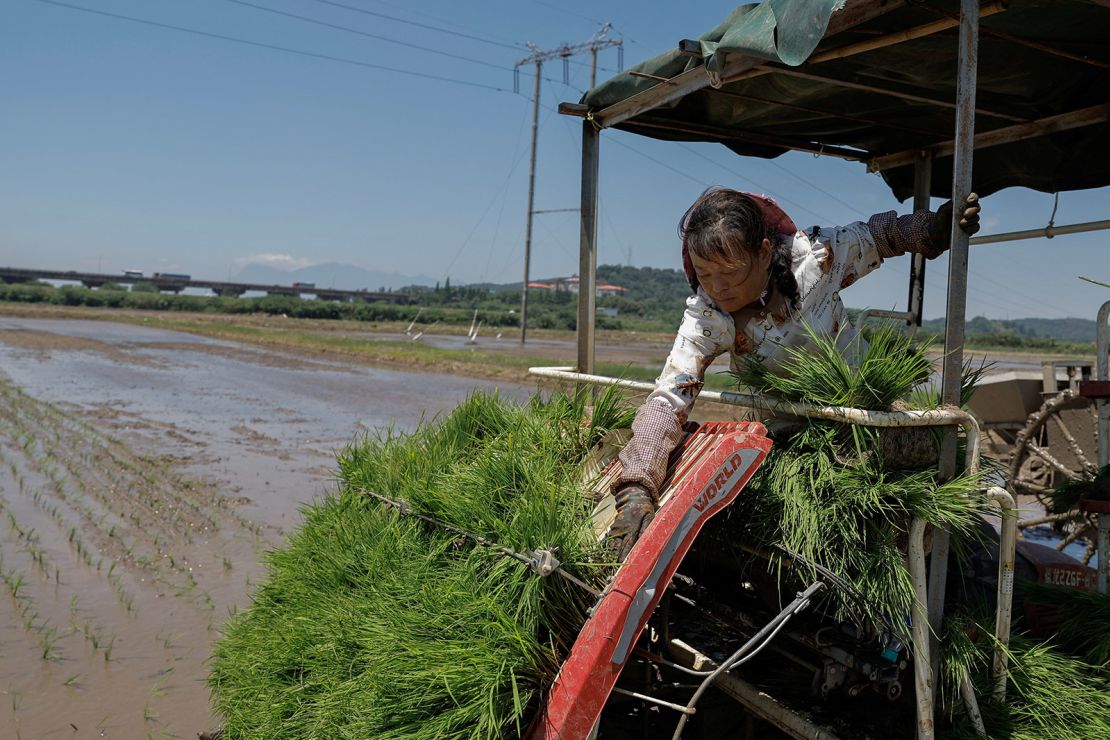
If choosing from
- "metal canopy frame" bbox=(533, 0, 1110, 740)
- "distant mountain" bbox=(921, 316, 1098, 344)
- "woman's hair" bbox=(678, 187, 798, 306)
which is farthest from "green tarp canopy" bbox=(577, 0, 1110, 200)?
"distant mountain" bbox=(921, 316, 1098, 344)

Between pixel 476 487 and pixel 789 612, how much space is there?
1.13 meters

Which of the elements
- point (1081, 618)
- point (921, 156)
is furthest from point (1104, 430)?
point (921, 156)

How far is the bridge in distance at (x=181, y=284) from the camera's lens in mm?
104875

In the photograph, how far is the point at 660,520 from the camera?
215 cm

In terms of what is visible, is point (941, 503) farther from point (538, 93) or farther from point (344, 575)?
point (538, 93)

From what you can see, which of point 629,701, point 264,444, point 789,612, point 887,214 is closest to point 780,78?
point 887,214

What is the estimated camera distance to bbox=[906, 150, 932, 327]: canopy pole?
14.5 ft

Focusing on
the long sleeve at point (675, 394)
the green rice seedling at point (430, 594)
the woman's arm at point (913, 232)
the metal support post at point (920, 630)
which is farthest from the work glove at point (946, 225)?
the green rice seedling at point (430, 594)

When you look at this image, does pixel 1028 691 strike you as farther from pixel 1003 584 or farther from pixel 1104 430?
pixel 1104 430

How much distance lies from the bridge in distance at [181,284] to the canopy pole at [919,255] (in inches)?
4607

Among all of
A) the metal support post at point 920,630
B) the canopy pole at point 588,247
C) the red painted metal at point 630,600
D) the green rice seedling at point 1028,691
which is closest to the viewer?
the red painted metal at point 630,600

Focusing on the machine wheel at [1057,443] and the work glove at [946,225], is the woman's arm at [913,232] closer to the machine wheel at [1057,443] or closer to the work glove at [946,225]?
the work glove at [946,225]

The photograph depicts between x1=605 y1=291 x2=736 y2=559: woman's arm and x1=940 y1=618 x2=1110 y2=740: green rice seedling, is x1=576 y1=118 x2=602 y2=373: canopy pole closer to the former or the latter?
x1=605 y1=291 x2=736 y2=559: woman's arm

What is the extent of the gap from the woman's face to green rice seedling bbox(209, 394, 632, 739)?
723 mm
